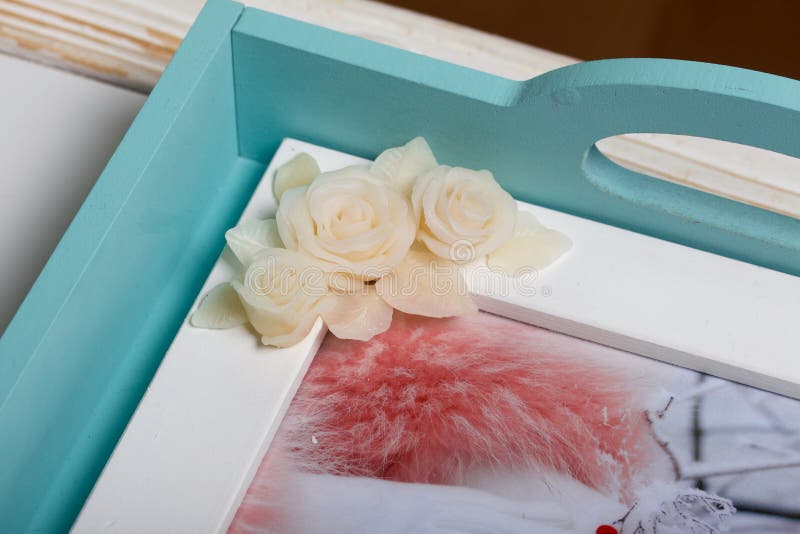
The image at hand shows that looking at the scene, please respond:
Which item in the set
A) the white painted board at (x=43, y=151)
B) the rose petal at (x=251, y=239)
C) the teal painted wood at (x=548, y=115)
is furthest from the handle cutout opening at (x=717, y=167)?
the white painted board at (x=43, y=151)

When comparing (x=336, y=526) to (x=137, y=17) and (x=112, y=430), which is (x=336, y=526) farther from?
(x=137, y=17)

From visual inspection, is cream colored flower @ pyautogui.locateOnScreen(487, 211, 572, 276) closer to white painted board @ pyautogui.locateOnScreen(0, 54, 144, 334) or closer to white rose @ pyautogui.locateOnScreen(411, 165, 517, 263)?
white rose @ pyautogui.locateOnScreen(411, 165, 517, 263)

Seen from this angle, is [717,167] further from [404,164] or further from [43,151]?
[43,151]

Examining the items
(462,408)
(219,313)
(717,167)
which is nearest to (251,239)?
(219,313)

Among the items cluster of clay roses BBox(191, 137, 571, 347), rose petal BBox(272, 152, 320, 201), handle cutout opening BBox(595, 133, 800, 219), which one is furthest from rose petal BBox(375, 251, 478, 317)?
handle cutout opening BBox(595, 133, 800, 219)

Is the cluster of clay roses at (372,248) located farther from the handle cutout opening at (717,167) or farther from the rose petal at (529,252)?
the handle cutout opening at (717,167)

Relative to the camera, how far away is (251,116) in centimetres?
73

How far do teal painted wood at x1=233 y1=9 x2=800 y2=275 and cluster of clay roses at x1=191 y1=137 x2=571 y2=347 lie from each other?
0.04 m

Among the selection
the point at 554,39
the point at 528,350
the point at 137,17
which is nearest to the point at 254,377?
the point at 528,350

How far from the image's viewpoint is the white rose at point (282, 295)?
0.60 metres

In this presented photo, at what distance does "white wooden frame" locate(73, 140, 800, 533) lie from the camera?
583mm

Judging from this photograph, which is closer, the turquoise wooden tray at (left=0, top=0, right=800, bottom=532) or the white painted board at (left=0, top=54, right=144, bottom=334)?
the turquoise wooden tray at (left=0, top=0, right=800, bottom=532)

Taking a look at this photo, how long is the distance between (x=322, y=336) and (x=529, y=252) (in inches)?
6.4

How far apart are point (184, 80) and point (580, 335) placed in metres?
0.33
